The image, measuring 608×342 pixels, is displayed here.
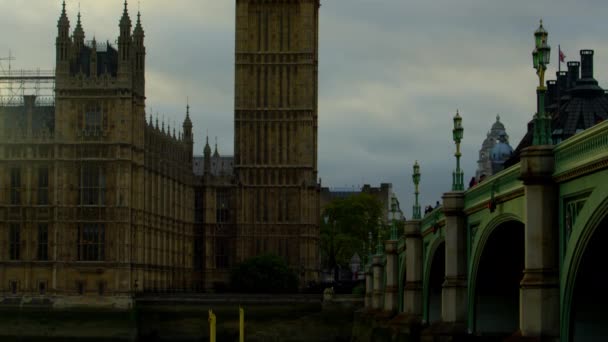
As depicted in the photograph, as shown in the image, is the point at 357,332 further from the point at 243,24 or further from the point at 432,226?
the point at 243,24

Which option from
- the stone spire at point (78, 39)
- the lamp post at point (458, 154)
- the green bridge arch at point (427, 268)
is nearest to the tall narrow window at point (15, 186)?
the stone spire at point (78, 39)

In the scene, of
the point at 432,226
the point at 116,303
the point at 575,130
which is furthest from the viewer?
the point at 116,303

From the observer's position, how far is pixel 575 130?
6381cm

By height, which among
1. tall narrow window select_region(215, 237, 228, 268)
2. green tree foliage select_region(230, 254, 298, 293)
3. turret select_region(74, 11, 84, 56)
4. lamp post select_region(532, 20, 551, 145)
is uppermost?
turret select_region(74, 11, 84, 56)

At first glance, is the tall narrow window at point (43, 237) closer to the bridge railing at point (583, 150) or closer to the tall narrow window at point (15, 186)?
the tall narrow window at point (15, 186)

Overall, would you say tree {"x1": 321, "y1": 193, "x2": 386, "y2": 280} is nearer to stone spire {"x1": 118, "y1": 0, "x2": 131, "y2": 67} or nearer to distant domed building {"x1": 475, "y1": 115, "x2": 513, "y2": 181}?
distant domed building {"x1": 475, "y1": 115, "x2": 513, "y2": 181}

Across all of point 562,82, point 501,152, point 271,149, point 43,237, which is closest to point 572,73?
point 562,82

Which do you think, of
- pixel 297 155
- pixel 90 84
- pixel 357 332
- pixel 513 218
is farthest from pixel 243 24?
pixel 513 218

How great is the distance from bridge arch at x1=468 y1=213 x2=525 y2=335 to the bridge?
0.10 ft

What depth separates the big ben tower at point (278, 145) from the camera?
124 metres

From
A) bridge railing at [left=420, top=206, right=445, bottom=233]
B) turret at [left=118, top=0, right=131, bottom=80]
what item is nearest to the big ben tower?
turret at [left=118, top=0, right=131, bottom=80]

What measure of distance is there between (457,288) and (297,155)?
83.5 metres

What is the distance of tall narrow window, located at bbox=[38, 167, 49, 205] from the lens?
9925cm

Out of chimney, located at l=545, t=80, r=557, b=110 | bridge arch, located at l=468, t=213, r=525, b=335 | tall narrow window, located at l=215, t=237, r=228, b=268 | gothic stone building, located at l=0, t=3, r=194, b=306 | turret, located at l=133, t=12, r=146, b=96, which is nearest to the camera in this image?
bridge arch, located at l=468, t=213, r=525, b=335
